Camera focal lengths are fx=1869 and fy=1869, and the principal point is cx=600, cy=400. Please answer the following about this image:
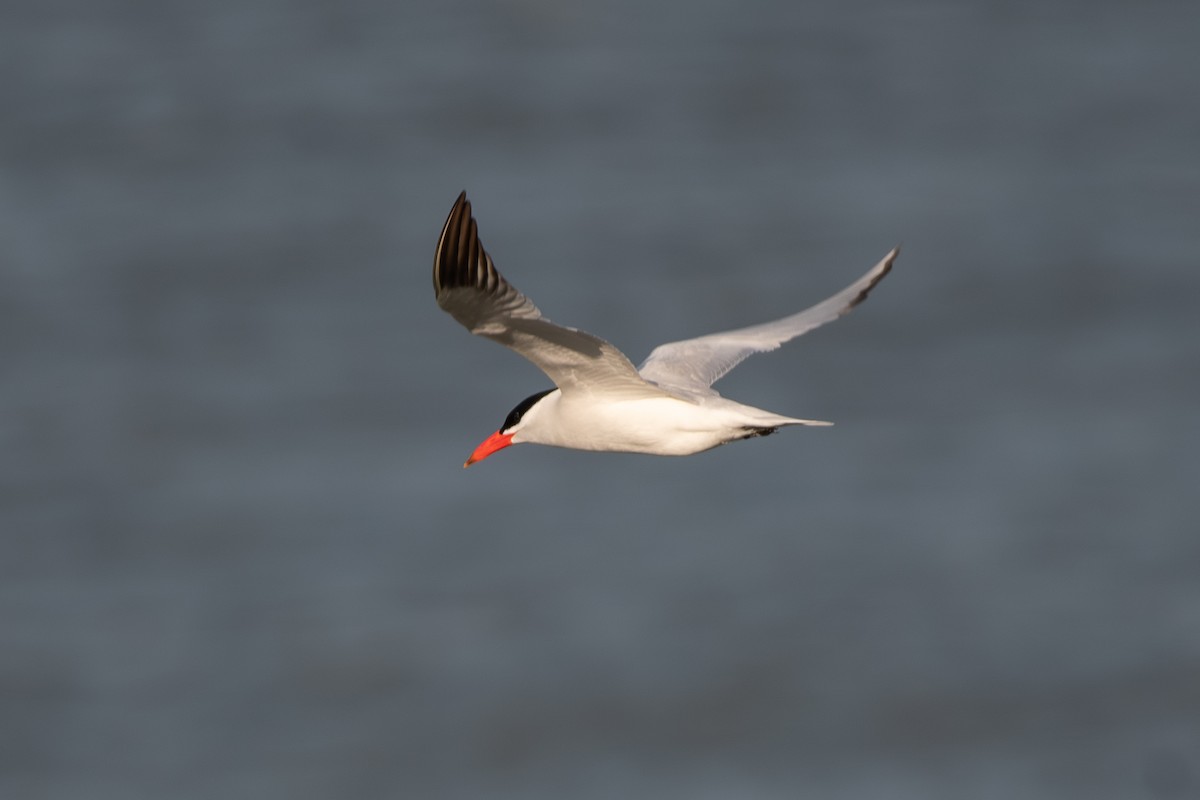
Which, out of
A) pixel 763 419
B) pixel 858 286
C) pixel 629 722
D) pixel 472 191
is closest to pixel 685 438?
pixel 763 419

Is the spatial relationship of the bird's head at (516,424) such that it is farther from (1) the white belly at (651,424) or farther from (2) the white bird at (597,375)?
(1) the white belly at (651,424)

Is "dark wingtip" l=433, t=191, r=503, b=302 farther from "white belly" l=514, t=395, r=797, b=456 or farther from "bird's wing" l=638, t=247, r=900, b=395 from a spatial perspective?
"bird's wing" l=638, t=247, r=900, b=395

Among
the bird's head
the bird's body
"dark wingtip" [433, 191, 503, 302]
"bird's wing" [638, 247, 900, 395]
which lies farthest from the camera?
"bird's wing" [638, 247, 900, 395]

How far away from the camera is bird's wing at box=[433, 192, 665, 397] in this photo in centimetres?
755

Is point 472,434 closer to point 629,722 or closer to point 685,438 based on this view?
point 629,722

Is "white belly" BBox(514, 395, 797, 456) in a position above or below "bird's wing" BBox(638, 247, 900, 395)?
below

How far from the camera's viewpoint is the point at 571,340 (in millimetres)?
8203

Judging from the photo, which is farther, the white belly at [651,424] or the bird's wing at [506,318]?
the white belly at [651,424]

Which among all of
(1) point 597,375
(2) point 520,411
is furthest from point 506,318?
(2) point 520,411

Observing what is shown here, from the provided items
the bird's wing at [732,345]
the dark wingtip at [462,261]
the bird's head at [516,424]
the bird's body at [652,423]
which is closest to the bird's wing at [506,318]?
the dark wingtip at [462,261]

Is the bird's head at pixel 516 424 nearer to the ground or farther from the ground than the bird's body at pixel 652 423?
farther from the ground

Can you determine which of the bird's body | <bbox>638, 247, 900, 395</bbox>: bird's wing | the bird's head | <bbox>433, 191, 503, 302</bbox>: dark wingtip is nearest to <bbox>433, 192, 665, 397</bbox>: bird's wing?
<bbox>433, 191, 503, 302</bbox>: dark wingtip

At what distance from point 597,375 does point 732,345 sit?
1850 millimetres

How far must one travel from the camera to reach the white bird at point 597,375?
25.0 ft
